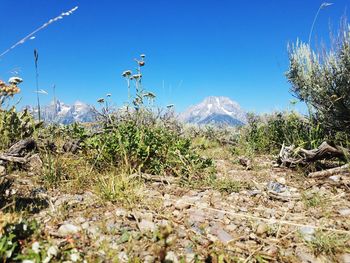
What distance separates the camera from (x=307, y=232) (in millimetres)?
2922

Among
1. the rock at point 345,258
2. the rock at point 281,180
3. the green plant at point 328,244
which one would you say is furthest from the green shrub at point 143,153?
the rock at point 345,258

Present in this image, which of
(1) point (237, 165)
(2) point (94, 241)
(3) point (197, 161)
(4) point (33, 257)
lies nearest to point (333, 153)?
(1) point (237, 165)

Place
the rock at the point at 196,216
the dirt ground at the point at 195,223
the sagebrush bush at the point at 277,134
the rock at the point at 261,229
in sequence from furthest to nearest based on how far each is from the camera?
the sagebrush bush at the point at 277,134 → the rock at the point at 196,216 → the rock at the point at 261,229 → the dirt ground at the point at 195,223

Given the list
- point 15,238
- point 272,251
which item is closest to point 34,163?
point 15,238

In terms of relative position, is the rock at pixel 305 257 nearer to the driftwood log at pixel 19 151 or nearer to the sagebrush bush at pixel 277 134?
the driftwood log at pixel 19 151

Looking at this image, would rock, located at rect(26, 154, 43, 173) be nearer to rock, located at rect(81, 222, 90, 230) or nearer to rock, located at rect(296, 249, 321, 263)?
rock, located at rect(81, 222, 90, 230)

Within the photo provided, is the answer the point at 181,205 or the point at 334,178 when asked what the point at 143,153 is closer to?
the point at 181,205

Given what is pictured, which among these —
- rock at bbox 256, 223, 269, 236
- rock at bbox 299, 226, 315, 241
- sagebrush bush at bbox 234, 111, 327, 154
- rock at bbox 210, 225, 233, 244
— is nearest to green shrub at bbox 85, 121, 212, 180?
rock at bbox 210, 225, 233, 244

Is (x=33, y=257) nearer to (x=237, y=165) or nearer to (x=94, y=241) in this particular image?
(x=94, y=241)

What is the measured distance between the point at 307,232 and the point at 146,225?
142cm

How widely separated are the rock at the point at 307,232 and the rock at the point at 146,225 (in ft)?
4.24

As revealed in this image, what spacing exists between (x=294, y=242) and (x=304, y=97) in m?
6.26

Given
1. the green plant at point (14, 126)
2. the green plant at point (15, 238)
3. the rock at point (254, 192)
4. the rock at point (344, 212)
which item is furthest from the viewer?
the green plant at point (14, 126)

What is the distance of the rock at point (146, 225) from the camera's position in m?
2.86
